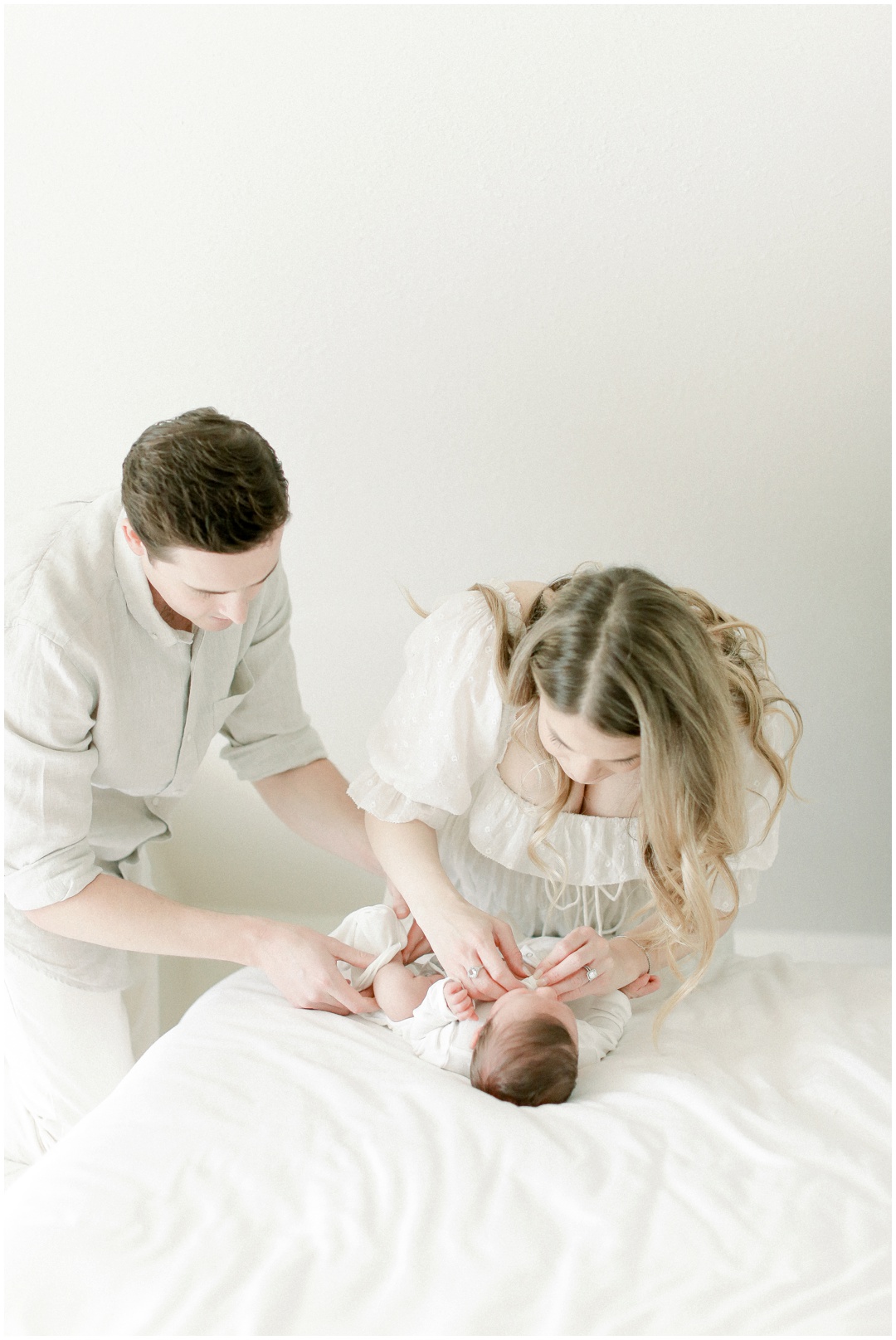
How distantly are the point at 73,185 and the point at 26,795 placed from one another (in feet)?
3.82

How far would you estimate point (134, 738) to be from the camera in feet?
5.35

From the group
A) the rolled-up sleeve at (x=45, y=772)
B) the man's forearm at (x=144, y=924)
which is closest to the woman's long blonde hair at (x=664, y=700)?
the man's forearm at (x=144, y=924)

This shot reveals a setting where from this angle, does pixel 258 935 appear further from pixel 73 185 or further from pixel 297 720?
pixel 73 185

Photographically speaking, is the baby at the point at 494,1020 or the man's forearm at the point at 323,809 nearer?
the baby at the point at 494,1020

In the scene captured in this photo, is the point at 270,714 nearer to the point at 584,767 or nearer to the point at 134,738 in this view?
the point at 134,738

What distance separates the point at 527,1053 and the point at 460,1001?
0.15 meters

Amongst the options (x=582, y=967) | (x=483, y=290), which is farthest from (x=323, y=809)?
(x=483, y=290)

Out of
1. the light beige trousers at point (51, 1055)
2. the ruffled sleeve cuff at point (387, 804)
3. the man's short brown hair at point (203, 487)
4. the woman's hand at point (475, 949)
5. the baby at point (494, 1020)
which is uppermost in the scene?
the man's short brown hair at point (203, 487)

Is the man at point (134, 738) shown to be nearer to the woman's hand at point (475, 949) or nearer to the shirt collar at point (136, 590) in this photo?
the shirt collar at point (136, 590)

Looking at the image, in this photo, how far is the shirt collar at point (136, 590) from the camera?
152cm

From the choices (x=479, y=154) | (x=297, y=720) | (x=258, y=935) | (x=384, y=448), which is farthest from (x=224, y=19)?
(x=258, y=935)

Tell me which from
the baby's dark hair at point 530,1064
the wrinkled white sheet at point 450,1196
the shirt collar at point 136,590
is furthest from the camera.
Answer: the shirt collar at point 136,590

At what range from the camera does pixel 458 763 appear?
1.57 m

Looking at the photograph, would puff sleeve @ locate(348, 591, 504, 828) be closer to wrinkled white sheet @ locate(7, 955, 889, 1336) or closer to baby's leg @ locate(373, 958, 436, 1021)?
baby's leg @ locate(373, 958, 436, 1021)
